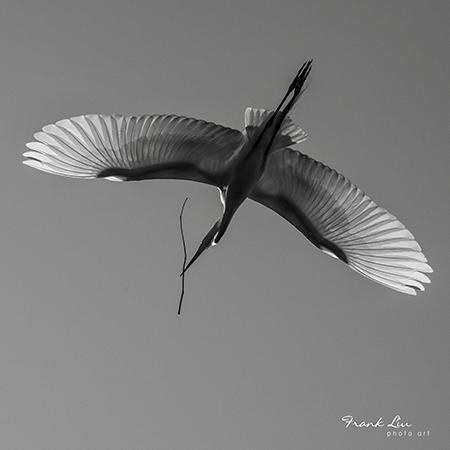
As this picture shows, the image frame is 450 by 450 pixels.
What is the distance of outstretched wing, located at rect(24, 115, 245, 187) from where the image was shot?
614 centimetres

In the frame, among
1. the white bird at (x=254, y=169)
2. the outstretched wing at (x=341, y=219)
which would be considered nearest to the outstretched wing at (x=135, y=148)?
the white bird at (x=254, y=169)

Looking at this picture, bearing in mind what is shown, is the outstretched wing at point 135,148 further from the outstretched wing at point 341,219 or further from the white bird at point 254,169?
the outstretched wing at point 341,219

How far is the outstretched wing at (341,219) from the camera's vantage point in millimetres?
6609

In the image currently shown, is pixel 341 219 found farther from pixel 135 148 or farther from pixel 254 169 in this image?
pixel 135 148

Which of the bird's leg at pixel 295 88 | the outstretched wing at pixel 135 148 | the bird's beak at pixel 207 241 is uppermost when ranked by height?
the bird's leg at pixel 295 88

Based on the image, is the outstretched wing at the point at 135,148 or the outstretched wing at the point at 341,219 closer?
the outstretched wing at the point at 135,148

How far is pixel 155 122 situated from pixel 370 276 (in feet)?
5.94

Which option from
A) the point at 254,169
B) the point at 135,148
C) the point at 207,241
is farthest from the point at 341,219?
the point at 135,148

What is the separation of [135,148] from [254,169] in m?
0.75

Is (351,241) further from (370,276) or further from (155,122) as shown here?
(155,122)

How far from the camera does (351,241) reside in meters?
6.83

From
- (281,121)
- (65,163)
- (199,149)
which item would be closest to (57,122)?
(65,163)

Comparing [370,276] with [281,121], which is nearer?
[281,121]

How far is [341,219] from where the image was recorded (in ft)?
22.1
